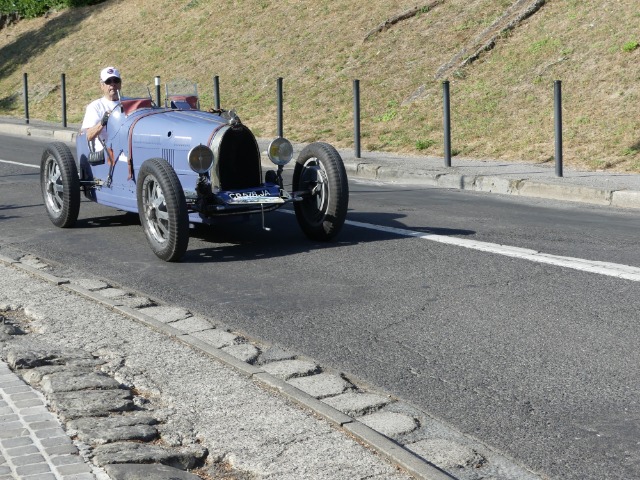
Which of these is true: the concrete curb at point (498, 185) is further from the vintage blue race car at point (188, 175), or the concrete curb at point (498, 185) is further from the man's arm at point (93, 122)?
the man's arm at point (93, 122)

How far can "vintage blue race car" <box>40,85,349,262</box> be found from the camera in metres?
8.85

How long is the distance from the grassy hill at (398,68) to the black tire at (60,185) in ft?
6.24

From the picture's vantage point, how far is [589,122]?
52.3 ft

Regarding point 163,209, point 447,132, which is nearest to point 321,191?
point 163,209

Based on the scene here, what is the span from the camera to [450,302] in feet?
23.4

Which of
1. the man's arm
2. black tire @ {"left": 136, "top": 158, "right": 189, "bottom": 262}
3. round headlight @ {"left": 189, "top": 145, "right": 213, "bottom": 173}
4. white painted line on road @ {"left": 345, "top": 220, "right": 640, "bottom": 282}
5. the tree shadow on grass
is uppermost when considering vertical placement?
the tree shadow on grass

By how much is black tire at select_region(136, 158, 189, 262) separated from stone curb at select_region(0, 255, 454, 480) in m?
1.16

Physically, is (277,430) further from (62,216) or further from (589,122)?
(589,122)

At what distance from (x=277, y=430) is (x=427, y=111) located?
14.8 m

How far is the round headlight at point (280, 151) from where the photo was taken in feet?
31.1

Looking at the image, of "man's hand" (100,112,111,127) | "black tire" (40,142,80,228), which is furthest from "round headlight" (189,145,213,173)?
"black tire" (40,142,80,228)

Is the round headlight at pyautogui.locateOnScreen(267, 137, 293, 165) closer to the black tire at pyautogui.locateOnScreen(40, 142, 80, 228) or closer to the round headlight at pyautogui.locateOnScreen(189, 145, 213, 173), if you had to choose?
the round headlight at pyautogui.locateOnScreen(189, 145, 213, 173)

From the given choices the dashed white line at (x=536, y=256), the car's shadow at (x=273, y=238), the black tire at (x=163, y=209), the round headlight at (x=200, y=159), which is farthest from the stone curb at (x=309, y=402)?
the dashed white line at (x=536, y=256)

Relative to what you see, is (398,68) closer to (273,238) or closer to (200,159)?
(273,238)
